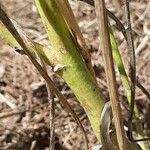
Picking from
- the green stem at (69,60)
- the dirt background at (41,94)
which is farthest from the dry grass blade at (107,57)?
the dirt background at (41,94)

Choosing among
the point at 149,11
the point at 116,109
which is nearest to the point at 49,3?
the point at 116,109

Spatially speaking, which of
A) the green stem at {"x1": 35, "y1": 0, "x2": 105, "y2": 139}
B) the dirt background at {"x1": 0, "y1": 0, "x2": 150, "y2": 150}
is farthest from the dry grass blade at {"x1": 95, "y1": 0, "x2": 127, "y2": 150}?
the dirt background at {"x1": 0, "y1": 0, "x2": 150, "y2": 150}

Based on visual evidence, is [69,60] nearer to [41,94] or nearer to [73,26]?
[73,26]

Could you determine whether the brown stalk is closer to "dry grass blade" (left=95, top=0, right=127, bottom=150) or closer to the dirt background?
"dry grass blade" (left=95, top=0, right=127, bottom=150)

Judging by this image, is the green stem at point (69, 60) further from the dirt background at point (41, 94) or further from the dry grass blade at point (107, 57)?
the dirt background at point (41, 94)

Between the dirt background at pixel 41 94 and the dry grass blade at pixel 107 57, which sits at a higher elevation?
the dirt background at pixel 41 94

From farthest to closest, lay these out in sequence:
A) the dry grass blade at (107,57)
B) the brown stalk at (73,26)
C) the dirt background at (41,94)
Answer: the dirt background at (41,94) < the brown stalk at (73,26) < the dry grass blade at (107,57)

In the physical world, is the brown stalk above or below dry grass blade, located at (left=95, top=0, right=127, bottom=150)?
above

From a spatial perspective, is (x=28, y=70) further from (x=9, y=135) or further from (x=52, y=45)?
(x=52, y=45)

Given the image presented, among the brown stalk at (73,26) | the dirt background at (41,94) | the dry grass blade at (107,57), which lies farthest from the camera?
the dirt background at (41,94)
